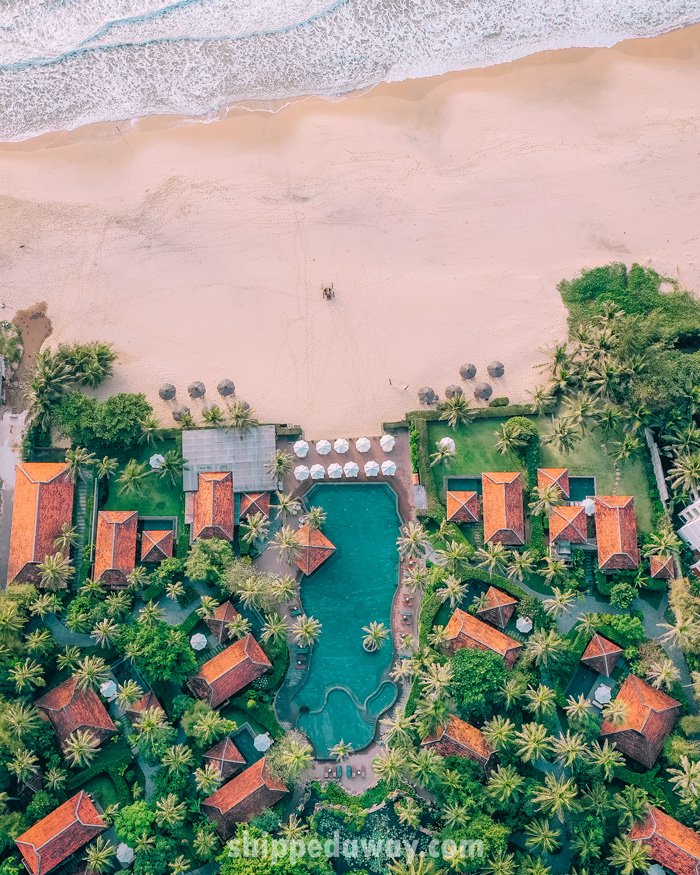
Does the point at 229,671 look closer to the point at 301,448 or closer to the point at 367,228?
the point at 301,448

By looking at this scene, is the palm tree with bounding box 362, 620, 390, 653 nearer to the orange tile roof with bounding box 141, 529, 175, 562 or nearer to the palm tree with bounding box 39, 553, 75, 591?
the orange tile roof with bounding box 141, 529, 175, 562

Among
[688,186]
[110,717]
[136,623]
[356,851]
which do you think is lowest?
[356,851]

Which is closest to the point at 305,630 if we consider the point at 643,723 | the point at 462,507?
the point at 462,507

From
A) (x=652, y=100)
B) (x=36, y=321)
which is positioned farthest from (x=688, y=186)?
(x=36, y=321)

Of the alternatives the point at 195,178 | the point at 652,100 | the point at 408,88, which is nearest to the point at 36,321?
the point at 195,178

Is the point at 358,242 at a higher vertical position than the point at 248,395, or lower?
higher

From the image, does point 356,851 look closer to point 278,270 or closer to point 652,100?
point 278,270

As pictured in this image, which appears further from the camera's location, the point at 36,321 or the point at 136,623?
the point at 36,321

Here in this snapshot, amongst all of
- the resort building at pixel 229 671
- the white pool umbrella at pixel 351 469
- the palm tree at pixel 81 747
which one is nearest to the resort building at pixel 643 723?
the white pool umbrella at pixel 351 469
